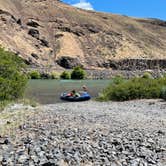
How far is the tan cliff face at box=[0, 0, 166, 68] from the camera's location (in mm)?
134750

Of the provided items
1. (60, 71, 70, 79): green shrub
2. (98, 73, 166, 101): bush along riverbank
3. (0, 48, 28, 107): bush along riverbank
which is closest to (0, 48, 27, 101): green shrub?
(0, 48, 28, 107): bush along riverbank

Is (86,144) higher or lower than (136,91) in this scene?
lower

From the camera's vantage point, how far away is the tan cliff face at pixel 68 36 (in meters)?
A: 135

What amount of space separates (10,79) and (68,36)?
403ft

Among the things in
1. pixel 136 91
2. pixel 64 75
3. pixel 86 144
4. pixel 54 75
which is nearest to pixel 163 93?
pixel 136 91

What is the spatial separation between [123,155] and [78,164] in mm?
1383

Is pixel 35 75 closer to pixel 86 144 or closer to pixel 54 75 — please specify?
pixel 54 75

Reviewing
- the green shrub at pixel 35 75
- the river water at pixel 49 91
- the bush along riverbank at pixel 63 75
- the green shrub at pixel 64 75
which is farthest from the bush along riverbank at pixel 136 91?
the green shrub at pixel 64 75

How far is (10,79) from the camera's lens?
3070 cm

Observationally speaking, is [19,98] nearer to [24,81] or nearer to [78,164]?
[24,81]

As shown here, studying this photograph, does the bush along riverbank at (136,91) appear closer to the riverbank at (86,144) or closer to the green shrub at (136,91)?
the green shrub at (136,91)

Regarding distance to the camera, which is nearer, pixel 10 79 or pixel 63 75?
pixel 10 79

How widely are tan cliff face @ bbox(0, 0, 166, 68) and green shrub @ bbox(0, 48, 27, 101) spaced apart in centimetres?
9019

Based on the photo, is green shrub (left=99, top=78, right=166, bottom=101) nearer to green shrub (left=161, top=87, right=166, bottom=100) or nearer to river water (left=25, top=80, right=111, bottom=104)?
green shrub (left=161, top=87, right=166, bottom=100)
